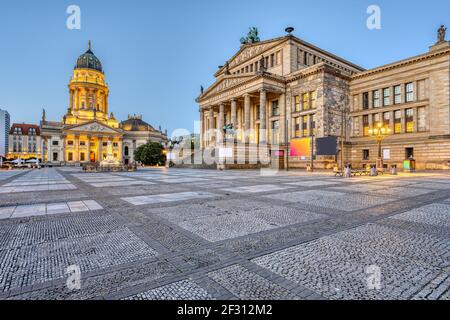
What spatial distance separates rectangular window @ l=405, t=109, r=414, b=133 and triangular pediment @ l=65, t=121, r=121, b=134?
92.6m

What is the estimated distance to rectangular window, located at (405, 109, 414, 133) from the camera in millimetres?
33753

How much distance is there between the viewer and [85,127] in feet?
292

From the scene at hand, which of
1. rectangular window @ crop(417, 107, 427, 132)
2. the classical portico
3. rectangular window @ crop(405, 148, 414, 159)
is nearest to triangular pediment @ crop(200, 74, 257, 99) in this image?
the classical portico

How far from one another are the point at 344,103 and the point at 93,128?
282 ft

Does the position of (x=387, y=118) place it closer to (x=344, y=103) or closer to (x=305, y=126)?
(x=344, y=103)

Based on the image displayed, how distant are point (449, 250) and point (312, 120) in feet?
121

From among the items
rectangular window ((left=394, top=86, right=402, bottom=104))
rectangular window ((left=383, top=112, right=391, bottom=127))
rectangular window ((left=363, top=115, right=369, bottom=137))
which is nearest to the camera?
rectangular window ((left=394, top=86, right=402, bottom=104))

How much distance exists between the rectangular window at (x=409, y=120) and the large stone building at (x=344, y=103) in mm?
116

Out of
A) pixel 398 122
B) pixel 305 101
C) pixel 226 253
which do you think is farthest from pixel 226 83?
pixel 226 253

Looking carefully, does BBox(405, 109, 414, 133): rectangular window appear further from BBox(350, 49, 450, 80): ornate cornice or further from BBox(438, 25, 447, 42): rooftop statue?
BBox(438, 25, 447, 42): rooftop statue

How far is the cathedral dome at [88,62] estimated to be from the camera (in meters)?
94.7

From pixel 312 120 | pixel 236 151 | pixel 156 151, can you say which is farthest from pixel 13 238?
pixel 156 151
